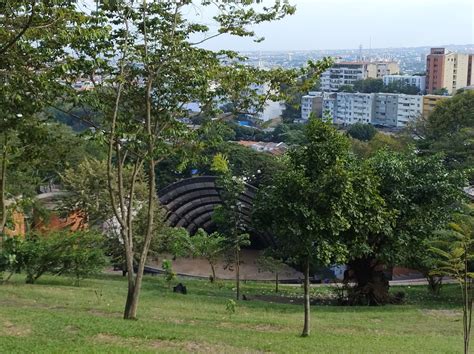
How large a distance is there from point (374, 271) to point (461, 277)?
8.49 meters

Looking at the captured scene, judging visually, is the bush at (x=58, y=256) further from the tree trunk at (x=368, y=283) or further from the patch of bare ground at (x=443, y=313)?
the patch of bare ground at (x=443, y=313)

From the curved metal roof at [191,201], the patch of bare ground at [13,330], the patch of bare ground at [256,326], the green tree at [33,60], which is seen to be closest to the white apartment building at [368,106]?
the curved metal roof at [191,201]

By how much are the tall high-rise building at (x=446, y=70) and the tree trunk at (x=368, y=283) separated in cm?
9919

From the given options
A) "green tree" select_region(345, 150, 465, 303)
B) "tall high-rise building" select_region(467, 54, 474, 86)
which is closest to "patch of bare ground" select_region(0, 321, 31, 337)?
"green tree" select_region(345, 150, 465, 303)

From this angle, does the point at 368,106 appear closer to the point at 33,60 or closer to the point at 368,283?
the point at 368,283

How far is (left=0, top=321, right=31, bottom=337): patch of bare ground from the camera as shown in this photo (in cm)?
909

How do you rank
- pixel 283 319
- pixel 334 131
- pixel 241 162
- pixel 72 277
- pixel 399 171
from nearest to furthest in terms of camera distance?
1. pixel 334 131
2. pixel 283 319
3. pixel 399 171
4. pixel 72 277
5. pixel 241 162

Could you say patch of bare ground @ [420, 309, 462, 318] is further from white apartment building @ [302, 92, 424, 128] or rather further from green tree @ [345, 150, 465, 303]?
white apartment building @ [302, 92, 424, 128]

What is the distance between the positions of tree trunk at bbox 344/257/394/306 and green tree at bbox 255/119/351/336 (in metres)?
7.89

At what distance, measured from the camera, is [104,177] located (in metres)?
25.6

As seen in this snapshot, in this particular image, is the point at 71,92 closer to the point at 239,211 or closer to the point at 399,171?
the point at 239,211

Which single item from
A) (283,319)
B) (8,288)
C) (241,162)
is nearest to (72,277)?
(8,288)

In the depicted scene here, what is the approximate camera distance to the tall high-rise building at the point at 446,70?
363 ft

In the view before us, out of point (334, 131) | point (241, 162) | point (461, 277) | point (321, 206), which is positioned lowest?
point (461, 277)
